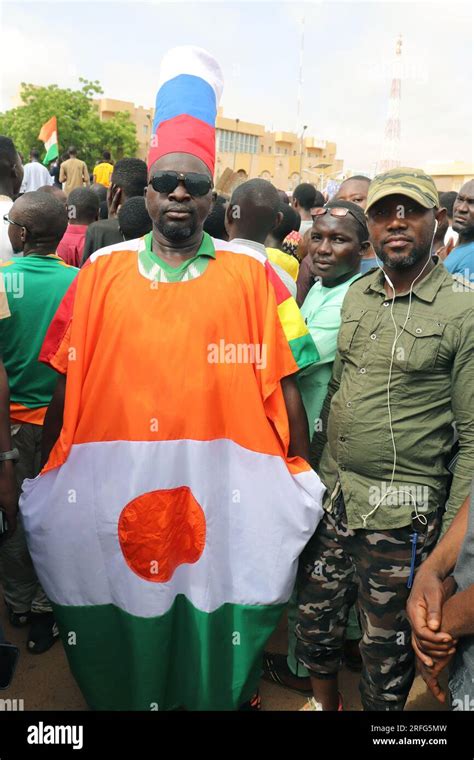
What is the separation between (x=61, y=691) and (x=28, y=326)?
1.73 m

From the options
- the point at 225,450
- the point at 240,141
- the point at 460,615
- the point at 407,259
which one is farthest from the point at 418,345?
the point at 240,141

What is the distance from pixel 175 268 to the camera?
2.35 m

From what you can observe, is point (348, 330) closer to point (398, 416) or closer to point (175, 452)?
point (398, 416)

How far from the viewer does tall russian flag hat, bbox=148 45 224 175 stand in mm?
2350

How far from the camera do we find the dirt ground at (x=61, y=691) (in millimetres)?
2820

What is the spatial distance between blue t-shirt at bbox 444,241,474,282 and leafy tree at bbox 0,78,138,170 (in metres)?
38.8

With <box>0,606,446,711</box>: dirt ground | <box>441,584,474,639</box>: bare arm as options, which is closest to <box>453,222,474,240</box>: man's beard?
<box>0,606,446,711</box>: dirt ground

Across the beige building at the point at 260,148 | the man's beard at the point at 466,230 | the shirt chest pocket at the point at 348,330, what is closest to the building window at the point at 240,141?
the beige building at the point at 260,148

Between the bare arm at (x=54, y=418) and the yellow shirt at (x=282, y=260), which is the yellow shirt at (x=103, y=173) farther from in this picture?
the bare arm at (x=54, y=418)

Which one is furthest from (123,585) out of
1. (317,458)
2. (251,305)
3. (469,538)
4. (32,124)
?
(32,124)

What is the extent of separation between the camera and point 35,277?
295 centimetres

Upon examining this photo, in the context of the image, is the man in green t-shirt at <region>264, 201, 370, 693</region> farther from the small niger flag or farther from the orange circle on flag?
the small niger flag

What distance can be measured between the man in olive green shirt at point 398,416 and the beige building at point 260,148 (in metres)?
45.4
